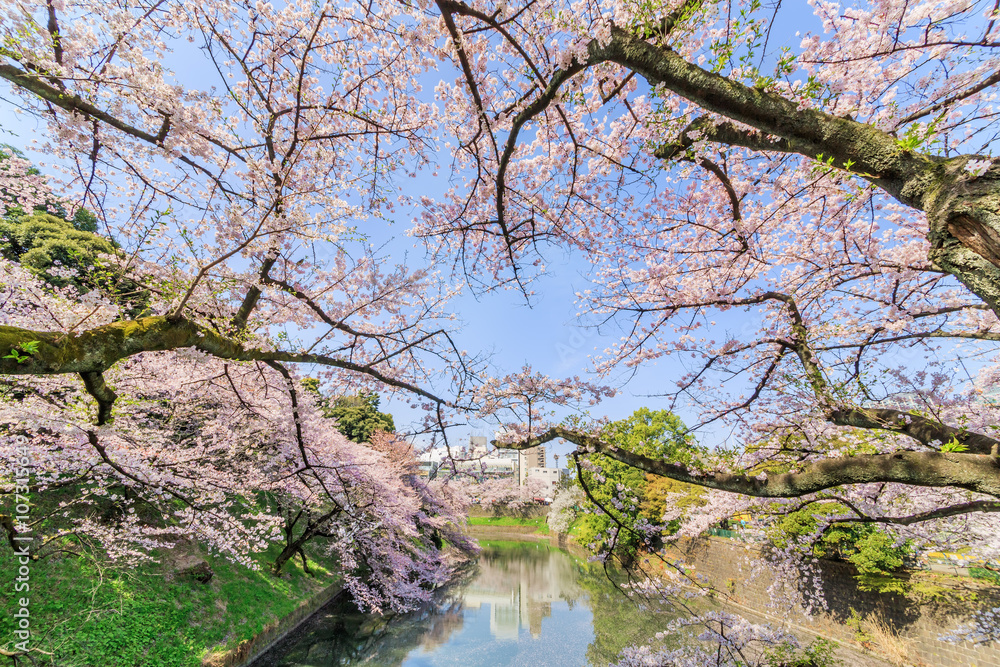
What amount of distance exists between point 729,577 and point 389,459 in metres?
12.2

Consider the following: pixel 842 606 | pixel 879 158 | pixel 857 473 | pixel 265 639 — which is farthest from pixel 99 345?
pixel 842 606

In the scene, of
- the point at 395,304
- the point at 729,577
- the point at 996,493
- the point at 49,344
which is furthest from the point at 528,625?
the point at 49,344

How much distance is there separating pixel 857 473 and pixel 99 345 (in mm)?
4604

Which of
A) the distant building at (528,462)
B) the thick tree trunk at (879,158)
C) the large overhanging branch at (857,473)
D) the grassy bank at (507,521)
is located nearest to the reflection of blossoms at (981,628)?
the large overhanging branch at (857,473)

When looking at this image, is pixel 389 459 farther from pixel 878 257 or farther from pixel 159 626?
pixel 878 257

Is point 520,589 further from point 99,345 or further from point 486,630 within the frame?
point 99,345

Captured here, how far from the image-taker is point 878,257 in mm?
4285

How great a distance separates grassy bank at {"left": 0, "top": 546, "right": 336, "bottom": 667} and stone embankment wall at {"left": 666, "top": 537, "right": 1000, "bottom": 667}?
672cm

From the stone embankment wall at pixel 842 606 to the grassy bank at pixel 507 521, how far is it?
23559 mm

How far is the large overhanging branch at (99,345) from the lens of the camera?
2.04 m

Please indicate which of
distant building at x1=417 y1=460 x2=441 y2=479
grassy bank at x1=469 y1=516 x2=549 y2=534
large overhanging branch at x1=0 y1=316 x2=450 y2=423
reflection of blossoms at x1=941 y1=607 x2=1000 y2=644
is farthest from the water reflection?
grassy bank at x1=469 y1=516 x2=549 y2=534

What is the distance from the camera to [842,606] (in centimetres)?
876

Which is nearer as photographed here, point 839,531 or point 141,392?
point 141,392

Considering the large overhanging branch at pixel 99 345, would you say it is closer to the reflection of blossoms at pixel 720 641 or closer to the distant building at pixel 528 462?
the reflection of blossoms at pixel 720 641
